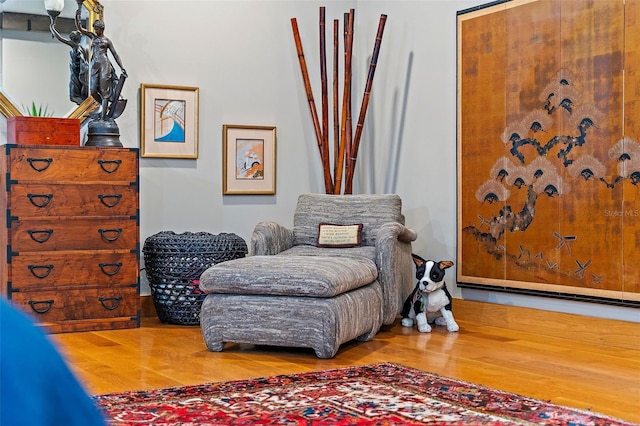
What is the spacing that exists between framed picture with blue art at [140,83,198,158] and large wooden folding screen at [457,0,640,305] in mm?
1640

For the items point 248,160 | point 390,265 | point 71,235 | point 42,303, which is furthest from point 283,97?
point 42,303

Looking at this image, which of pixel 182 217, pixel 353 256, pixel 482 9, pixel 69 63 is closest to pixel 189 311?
pixel 182 217

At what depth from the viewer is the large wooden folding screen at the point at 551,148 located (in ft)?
13.1

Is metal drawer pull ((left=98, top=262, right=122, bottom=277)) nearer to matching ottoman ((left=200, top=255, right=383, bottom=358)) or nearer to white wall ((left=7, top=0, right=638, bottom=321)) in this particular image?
white wall ((left=7, top=0, right=638, bottom=321))

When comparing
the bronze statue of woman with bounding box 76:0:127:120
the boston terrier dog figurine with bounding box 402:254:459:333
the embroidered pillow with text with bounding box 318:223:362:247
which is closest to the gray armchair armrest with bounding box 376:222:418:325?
the boston terrier dog figurine with bounding box 402:254:459:333

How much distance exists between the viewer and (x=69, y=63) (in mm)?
4781

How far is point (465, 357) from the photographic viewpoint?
3717mm

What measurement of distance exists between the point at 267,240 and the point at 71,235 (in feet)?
3.38

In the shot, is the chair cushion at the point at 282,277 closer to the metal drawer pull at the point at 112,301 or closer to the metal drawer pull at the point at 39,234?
Answer: the metal drawer pull at the point at 112,301

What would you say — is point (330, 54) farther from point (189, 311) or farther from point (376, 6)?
point (189, 311)

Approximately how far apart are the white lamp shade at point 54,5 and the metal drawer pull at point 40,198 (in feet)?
3.77

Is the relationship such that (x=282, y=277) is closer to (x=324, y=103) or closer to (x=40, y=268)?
(x=40, y=268)

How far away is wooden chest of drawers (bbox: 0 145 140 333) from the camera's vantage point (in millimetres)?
4273

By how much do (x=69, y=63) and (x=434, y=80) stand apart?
7.13 feet
